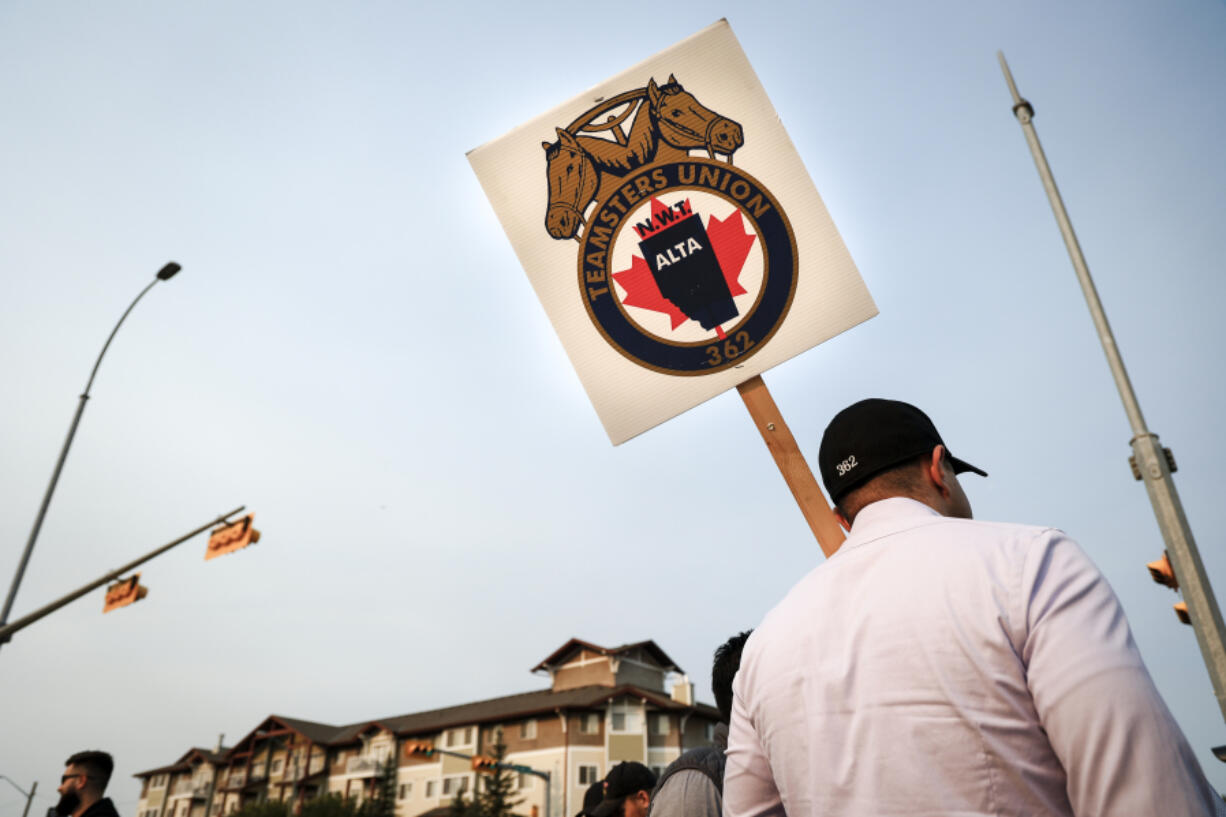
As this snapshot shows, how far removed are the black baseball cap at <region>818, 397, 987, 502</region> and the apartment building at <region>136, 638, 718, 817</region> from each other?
35580 mm

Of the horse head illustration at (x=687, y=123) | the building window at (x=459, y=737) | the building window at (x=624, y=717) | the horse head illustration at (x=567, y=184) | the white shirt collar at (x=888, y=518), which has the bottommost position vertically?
the building window at (x=459, y=737)

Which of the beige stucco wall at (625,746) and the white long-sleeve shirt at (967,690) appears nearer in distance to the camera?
the white long-sleeve shirt at (967,690)

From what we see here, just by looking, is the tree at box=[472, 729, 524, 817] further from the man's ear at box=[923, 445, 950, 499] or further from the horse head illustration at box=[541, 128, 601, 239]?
the man's ear at box=[923, 445, 950, 499]

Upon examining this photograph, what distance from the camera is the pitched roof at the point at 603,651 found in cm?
4222

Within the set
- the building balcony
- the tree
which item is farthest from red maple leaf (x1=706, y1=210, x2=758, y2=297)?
the building balcony

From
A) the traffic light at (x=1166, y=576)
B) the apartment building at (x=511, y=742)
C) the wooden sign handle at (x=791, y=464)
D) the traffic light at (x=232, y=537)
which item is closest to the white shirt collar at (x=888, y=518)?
the wooden sign handle at (x=791, y=464)

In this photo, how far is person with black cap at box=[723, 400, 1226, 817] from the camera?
1.09 metres

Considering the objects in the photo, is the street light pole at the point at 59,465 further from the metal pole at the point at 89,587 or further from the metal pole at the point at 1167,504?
the metal pole at the point at 1167,504

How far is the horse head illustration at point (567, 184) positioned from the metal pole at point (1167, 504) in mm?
6509

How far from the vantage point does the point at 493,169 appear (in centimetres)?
307

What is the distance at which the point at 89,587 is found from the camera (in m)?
12.2

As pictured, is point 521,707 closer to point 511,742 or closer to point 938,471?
point 511,742

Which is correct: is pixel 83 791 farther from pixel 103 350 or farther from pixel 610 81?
pixel 103 350

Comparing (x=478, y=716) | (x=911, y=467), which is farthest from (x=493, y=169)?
(x=478, y=716)
